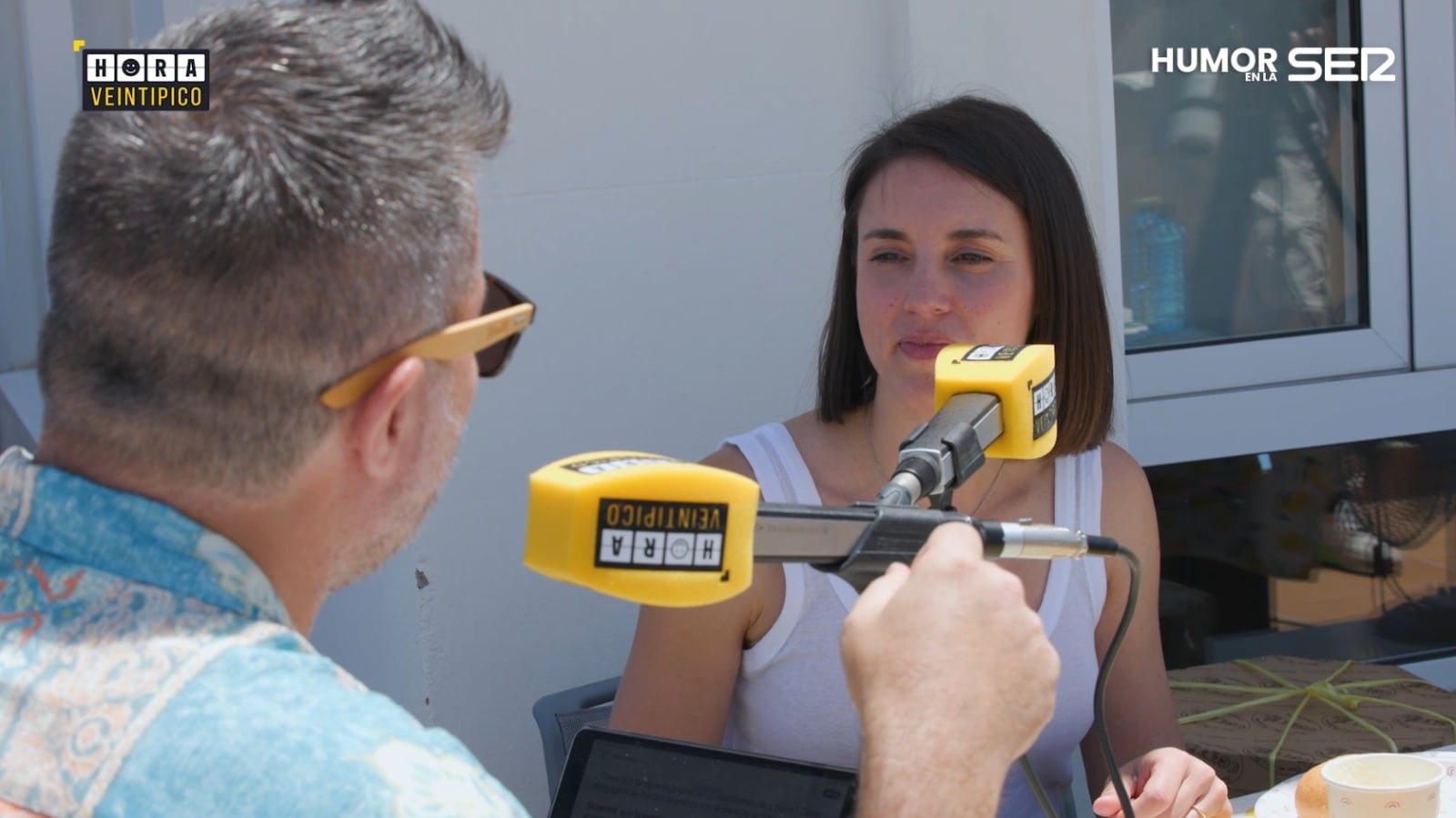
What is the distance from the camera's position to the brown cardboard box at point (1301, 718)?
2.13 meters

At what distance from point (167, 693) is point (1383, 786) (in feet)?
4.23

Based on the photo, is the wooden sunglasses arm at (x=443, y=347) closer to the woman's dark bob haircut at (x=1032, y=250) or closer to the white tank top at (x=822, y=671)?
the white tank top at (x=822, y=671)

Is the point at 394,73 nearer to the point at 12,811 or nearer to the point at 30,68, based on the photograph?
the point at 12,811

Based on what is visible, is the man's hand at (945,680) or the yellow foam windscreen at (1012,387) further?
the yellow foam windscreen at (1012,387)

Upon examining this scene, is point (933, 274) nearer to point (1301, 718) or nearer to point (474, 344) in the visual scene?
point (1301, 718)

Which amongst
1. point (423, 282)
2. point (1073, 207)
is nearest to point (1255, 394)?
point (1073, 207)

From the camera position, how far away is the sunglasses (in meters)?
0.94

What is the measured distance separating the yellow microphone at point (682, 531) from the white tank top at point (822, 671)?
2.42ft

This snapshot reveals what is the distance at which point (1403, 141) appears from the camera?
3.29 metres

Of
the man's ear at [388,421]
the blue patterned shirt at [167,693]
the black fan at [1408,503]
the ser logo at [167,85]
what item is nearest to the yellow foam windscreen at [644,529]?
the man's ear at [388,421]

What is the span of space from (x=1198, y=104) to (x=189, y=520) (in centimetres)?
286

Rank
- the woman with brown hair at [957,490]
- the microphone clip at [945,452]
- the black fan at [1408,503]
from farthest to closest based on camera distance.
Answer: the black fan at [1408,503] → the woman with brown hair at [957,490] → the microphone clip at [945,452]

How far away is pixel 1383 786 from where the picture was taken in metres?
1.53

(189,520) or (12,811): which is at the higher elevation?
(189,520)
